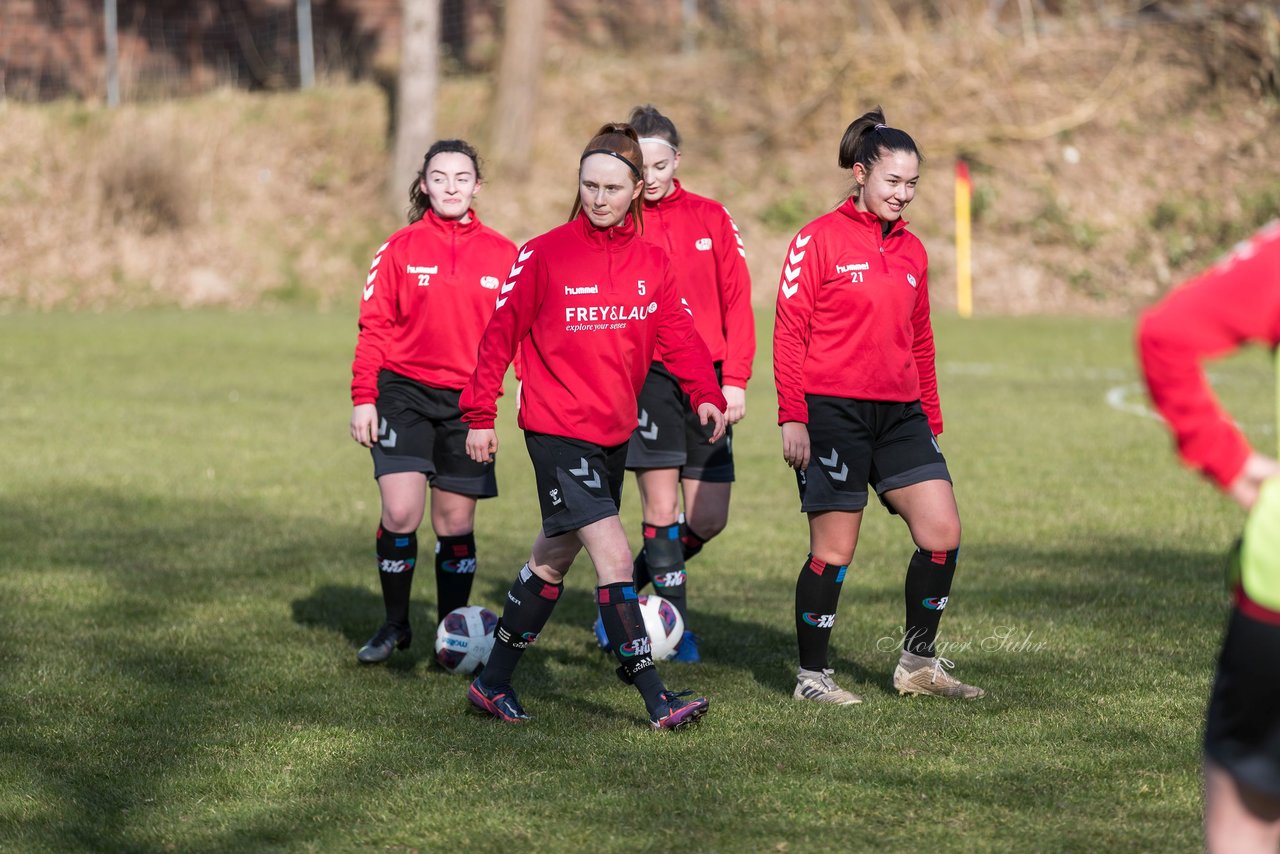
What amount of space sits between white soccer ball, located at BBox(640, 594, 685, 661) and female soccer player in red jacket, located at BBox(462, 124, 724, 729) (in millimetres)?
1091

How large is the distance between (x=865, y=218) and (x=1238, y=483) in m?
3.13

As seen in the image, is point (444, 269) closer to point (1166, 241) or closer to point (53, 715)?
point (53, 715)

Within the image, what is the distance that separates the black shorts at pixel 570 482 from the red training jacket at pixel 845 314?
729mm

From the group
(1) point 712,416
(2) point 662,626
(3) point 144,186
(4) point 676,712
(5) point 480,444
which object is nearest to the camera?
(5) point 480,444

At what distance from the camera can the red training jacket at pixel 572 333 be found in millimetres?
5574

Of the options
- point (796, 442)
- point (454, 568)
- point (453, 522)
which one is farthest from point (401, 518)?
point (796, 442)

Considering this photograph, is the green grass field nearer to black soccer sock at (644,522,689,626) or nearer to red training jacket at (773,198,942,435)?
black soccer sock at (644,522,689,626)

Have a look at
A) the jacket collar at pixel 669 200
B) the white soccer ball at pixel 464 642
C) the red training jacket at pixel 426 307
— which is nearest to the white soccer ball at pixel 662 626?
the white soccer ball at pixel 464 642

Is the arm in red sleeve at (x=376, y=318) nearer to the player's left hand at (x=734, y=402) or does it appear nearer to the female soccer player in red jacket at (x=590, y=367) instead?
the female soccer player in red jacket at (x=590, y=367)

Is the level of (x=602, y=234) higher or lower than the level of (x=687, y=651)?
higher

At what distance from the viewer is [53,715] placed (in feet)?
19.4

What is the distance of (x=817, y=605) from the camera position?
238 inches

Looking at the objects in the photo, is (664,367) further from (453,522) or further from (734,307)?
(453,522)

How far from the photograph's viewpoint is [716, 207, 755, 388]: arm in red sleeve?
6977 millimetres
